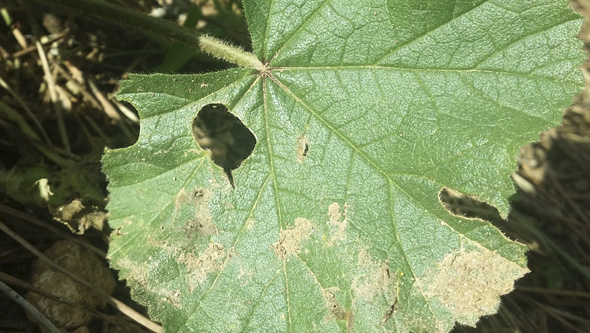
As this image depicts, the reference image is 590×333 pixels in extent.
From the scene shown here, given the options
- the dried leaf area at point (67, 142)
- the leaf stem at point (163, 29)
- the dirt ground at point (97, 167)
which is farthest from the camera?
the dirt ground at point (97, 167)

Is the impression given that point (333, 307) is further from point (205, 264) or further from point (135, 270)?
point (135, 270)

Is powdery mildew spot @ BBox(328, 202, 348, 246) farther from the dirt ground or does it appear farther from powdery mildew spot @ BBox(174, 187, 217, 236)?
the dirt ground

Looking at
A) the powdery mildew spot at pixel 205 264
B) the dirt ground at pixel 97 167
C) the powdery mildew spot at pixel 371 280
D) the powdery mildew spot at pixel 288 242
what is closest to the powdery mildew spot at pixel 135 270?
the powdery mildew spot at pixel 205 264

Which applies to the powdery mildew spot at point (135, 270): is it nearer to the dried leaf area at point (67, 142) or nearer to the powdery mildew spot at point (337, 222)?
the dried leaf area at point (67, 142)

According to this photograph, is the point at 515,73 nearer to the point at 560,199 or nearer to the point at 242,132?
the point at 242,132

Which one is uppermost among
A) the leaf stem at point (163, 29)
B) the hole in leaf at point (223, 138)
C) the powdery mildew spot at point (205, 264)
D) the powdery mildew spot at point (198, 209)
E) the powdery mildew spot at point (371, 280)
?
the leaf stem at point (163, 29)

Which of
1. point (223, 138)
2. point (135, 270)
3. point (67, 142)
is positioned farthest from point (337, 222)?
point (67, 142)
